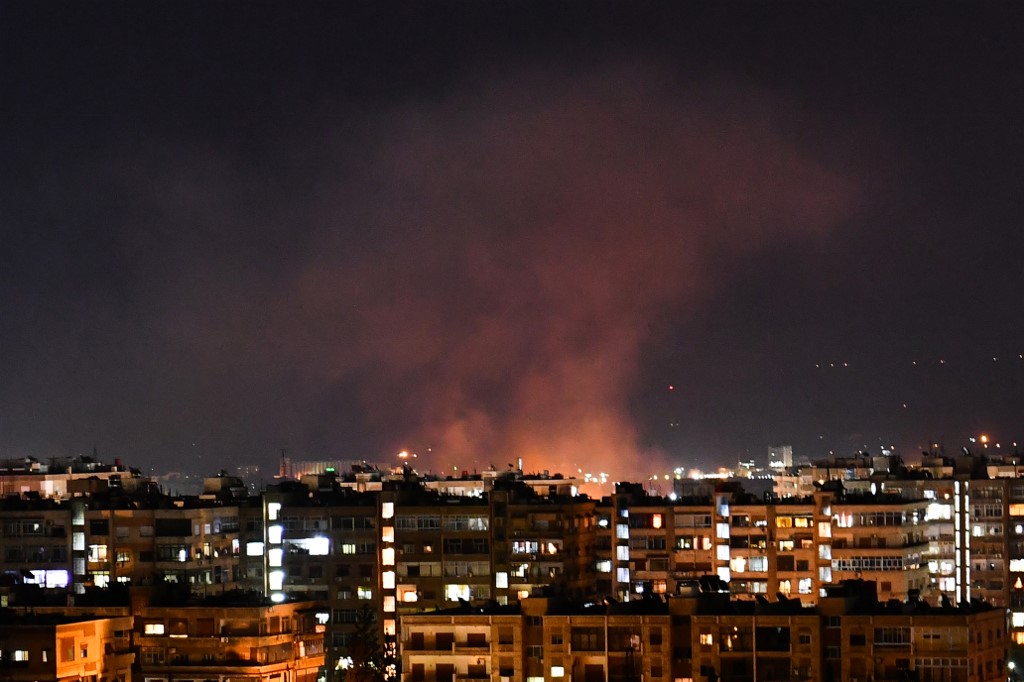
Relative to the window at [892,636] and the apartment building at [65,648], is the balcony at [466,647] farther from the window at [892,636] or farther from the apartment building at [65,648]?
the window at [892,636]

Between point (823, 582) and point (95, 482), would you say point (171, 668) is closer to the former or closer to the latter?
point (823, 582)

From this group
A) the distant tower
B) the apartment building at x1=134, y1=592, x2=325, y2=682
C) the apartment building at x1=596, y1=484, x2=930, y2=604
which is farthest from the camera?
the distant tower

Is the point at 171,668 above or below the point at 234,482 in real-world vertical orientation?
below

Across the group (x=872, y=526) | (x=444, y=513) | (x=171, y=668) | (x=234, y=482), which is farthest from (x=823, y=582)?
(x=234, y=482)

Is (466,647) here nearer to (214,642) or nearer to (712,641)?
(712,641)

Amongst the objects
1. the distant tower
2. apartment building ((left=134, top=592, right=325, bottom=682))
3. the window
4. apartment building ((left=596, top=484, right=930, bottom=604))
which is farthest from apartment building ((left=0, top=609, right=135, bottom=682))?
the distant tower

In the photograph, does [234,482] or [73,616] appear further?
[234,482]

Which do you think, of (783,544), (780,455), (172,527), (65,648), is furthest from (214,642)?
(780,455)

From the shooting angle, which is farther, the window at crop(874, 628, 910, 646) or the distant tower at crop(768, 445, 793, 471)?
the distant tower at crop(768, 445, 793, 471)

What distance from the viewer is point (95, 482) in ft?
220

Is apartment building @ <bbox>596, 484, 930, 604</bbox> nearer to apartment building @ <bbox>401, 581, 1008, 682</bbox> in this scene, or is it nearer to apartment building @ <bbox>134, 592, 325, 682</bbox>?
apartment building @ <bbox>401, 581, 1008, 682</bbox>

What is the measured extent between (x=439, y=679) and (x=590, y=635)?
129 inches

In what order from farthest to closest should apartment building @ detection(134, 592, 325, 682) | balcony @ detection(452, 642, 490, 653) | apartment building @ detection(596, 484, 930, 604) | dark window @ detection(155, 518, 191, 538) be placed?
dark window @ detection(155, 518, 191, 538) < apartment building @ detection(596, 484, 930, 604) < apartment building @ detection(134, 592, 325, 682) < balcony @ detection(452, 642, 490, 653)

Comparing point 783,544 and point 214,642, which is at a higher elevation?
point 783,544
